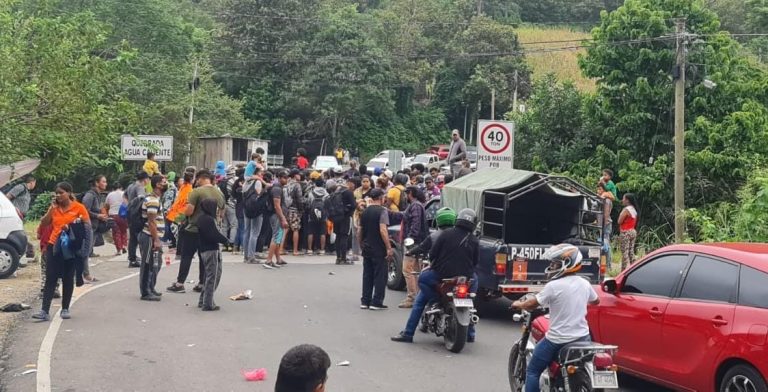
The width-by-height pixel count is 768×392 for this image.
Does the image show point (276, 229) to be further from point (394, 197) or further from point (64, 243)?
point (64, 243)

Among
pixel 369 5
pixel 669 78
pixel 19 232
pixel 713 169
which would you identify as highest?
pixel 369 5

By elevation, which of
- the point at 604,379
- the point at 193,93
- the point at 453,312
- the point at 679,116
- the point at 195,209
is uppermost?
the point at 193,93

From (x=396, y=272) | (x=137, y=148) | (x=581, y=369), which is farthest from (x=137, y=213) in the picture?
(x=137, y=148)

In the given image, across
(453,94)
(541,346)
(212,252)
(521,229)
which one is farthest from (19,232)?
(453,94)

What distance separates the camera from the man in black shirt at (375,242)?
13.0 m

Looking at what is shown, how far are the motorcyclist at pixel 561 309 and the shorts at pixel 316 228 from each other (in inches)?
519

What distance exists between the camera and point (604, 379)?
22.4 ft

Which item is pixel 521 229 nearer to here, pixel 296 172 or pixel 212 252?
pixel 212 252

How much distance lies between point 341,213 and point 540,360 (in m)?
11.8

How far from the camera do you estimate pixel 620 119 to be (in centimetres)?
2780

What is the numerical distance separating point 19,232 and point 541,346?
38.2 ft

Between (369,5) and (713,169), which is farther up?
(369,5)

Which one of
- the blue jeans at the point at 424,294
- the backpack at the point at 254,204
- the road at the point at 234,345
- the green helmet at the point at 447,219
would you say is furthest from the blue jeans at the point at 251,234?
the blue jeans at the point at 424,294

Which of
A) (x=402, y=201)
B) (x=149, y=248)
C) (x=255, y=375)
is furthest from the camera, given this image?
(x=402, y=201)
